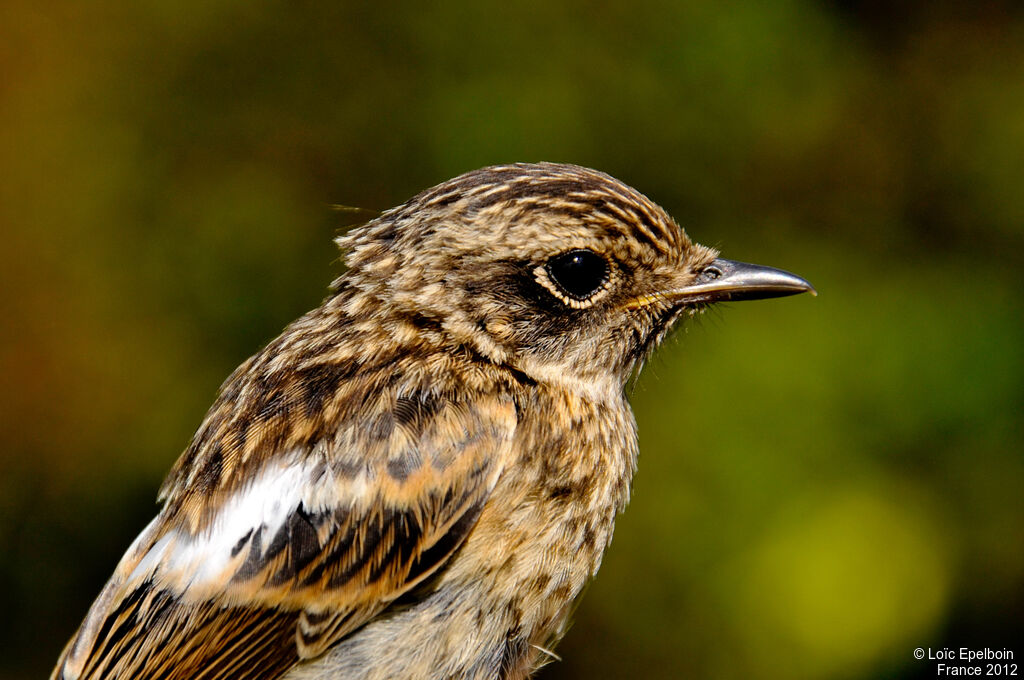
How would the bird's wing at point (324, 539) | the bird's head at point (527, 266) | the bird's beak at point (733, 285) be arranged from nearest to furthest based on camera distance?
the bird's wing at point (324, 539) → the bird's head at point (527, 266) → the bird's beak at point (733, 285)

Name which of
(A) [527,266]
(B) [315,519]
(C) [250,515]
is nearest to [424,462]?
(B) [315,519]

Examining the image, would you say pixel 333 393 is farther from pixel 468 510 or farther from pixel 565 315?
pixel 565 315

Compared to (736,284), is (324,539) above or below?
below

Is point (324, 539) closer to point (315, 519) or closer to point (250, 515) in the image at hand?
point (315, 519)

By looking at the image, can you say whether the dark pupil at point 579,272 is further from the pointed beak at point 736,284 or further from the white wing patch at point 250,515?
the white wing patch at point 250,515

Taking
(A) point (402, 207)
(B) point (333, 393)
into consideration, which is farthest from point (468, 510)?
(A) point (402, 207)

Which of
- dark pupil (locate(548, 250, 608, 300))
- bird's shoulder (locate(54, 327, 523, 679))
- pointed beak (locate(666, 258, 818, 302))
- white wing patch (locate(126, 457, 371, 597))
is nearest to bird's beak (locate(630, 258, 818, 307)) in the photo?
pointed beak (locate(666, 258, 818, 302))

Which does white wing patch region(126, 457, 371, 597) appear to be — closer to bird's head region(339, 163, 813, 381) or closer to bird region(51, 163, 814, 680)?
bird region(51, 163, 814, 680)

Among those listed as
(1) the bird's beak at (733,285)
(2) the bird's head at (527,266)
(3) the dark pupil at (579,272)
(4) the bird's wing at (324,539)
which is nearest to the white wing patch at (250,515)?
(4) the bird's wing at (324,539)
